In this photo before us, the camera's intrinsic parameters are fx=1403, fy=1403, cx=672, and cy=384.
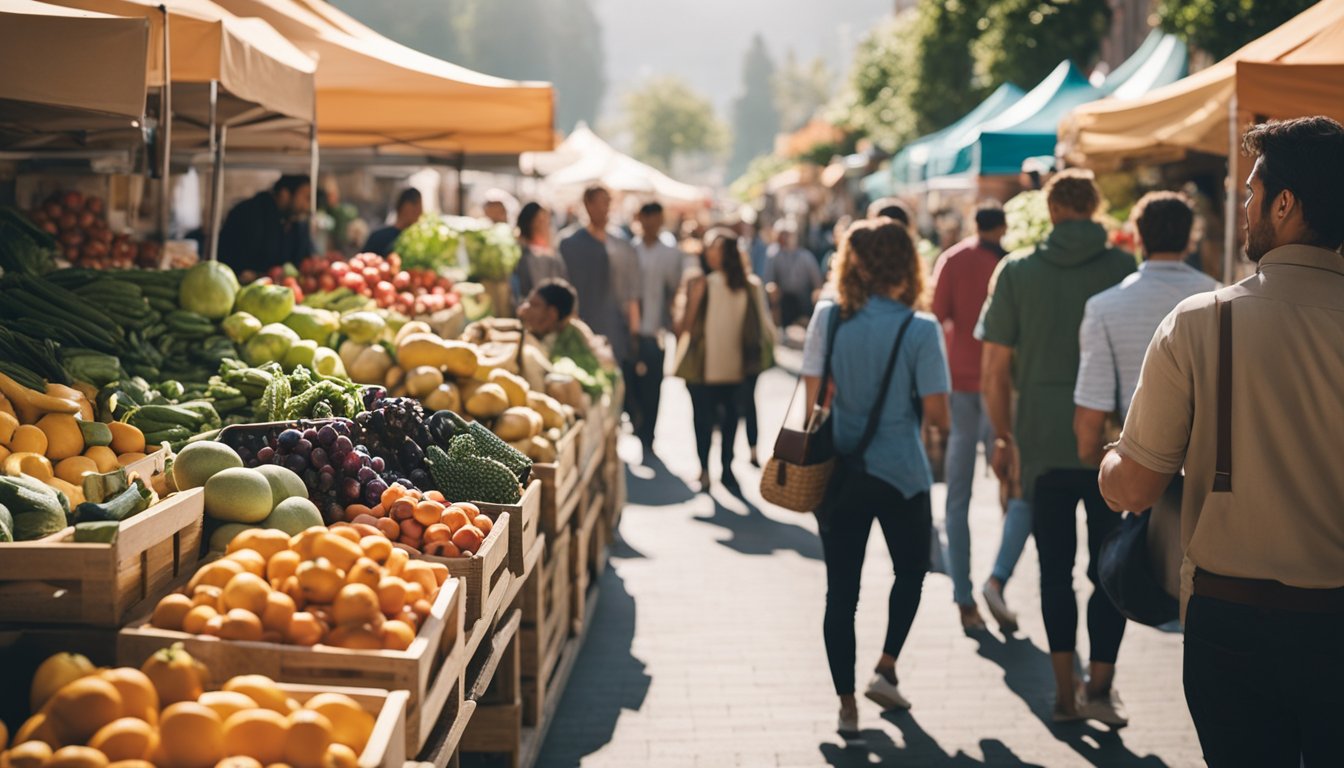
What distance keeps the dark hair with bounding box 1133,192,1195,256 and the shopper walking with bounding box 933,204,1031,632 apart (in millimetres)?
1978

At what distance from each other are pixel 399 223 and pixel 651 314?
294 centimetres

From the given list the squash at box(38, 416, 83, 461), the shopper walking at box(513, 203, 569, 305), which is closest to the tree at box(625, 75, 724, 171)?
the shopper walking at box(513, 203, 569, 305)

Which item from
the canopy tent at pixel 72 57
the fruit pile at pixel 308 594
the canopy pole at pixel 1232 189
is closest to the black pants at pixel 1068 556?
the canopy pole at pixel 1232 189

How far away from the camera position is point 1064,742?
17.9 feet

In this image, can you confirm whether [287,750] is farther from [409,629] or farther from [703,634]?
[703,634]

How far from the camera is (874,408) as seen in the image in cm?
543

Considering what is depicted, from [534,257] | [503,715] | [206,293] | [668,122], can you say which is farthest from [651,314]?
[668,122]

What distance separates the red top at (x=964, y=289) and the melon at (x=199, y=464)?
4783 mm

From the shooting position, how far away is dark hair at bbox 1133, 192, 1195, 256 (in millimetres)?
5305

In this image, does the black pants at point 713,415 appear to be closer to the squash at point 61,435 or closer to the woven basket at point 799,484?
the woven basket at point 799,484

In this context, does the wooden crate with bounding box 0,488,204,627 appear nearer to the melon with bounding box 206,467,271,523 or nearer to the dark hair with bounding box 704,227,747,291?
the melon with bounding box 206,467,271,523

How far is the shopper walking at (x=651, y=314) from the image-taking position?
12.3 meters

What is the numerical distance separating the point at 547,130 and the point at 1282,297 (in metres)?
7.38

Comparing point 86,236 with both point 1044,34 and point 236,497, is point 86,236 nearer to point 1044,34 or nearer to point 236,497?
point 236,497
